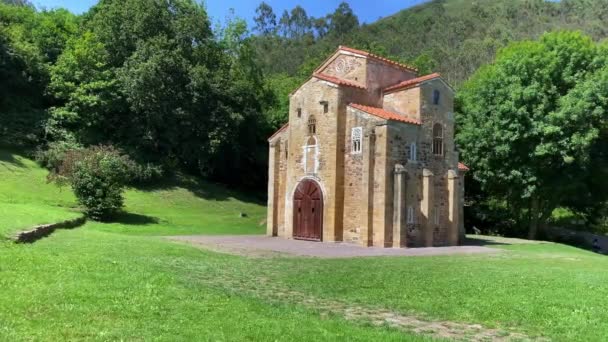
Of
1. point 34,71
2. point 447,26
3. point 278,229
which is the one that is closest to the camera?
point 278,229

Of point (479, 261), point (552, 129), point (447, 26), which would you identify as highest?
point (447, 26)

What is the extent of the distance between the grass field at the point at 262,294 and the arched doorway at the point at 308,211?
31.2 feet

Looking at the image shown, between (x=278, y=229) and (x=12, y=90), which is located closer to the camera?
(x=278, y=229)

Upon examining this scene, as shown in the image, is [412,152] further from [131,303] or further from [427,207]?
[131,303]

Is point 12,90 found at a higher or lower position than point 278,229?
higher

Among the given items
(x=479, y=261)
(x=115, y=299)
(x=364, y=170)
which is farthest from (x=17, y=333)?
(x=364, y=170)

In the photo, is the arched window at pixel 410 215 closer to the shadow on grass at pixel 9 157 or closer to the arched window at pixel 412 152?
the arched window at pixel 412 152

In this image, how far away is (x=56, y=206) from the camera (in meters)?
31.2

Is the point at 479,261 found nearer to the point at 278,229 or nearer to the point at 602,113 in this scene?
the point at 278,229

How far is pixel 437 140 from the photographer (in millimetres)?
27969

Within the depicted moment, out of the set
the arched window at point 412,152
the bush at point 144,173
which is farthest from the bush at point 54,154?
the arched window at point 412,152

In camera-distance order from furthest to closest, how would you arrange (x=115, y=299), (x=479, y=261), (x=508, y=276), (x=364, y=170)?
(x=364, y=170) < (x=479, y=261) < (x=508, y=276) < (x=115, y=299)

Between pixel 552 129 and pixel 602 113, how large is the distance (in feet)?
9.78

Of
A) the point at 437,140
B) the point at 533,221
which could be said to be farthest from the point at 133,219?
the point at 533,221
